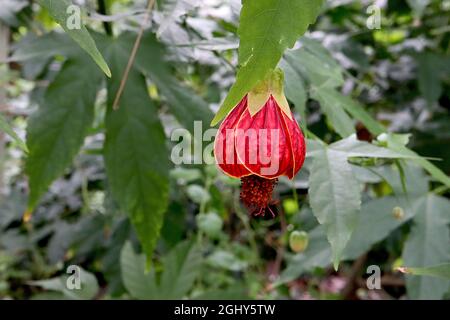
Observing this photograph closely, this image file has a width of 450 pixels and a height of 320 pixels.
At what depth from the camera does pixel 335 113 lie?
1.81ft

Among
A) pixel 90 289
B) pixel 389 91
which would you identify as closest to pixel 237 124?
pixel 90 289

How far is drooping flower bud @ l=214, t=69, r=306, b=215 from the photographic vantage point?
1.23 ft

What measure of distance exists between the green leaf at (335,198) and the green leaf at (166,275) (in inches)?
12.8

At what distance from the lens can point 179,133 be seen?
2.69 ft

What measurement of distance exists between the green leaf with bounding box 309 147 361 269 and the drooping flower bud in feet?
0.17

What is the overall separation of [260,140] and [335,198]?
9 centimetres

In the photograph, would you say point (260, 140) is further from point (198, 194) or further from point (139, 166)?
point (198, 194)

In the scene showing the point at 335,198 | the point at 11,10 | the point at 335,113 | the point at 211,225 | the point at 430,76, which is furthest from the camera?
the point at 430,76

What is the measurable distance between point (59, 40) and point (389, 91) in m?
0.78

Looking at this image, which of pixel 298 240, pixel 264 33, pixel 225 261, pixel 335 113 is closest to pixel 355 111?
pixel 335 113

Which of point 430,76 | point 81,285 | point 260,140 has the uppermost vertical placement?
point 430,76

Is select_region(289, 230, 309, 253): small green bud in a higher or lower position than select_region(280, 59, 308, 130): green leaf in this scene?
lower

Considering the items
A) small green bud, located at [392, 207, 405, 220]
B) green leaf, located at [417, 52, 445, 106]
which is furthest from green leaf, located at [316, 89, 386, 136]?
green leaf, located at [417, 52, 445, 106]

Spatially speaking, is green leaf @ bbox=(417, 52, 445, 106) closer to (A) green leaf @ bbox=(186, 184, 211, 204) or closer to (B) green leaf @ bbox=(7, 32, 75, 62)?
(A) green leaf @ bbox=(186, 184, 211, 204)
